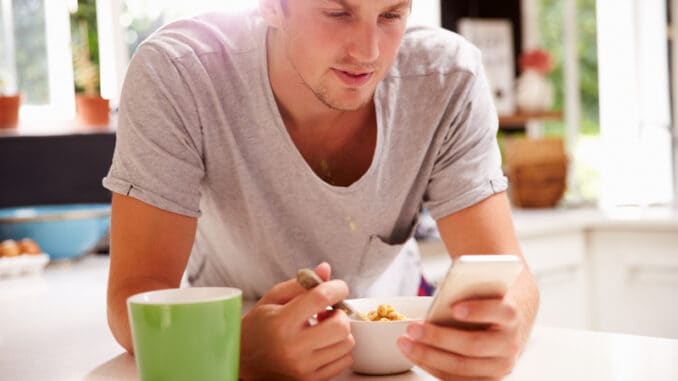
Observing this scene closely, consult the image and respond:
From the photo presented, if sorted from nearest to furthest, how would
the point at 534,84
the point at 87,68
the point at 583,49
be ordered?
the point at 87,68
the point at 534,84
the point at 583,49

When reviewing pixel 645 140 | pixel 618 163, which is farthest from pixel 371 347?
pixel 618 163

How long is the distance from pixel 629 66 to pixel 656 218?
5.79 ft

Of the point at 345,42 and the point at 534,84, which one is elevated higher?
the point at 345,42

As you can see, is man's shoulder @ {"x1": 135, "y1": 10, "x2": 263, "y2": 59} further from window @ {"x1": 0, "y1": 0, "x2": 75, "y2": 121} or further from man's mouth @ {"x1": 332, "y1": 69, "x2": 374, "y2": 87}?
Answer: window @ {"x1": 0, "y1": 0, "x2": 75, "y2": 121}

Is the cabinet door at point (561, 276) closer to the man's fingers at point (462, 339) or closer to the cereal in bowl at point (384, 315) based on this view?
the cereal in bowl at point (384, 315)

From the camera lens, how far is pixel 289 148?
1218mm

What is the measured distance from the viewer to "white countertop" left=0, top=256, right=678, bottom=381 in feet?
2.94

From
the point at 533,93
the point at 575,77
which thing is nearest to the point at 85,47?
the point at 533,93

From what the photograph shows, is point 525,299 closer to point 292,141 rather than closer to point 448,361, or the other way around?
point 448,361

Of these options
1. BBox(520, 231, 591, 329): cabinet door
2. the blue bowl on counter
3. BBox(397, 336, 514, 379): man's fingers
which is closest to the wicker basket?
BBox(520, 231, 591, 329): cabinet door

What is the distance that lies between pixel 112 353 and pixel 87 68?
1831 millimetres

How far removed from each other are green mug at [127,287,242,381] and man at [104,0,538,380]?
0.94ft

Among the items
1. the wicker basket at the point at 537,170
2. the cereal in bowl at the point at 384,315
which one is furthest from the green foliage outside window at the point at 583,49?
the cereal in bowl at the point at 384,315

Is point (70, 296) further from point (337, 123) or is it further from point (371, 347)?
point (371, 347)
